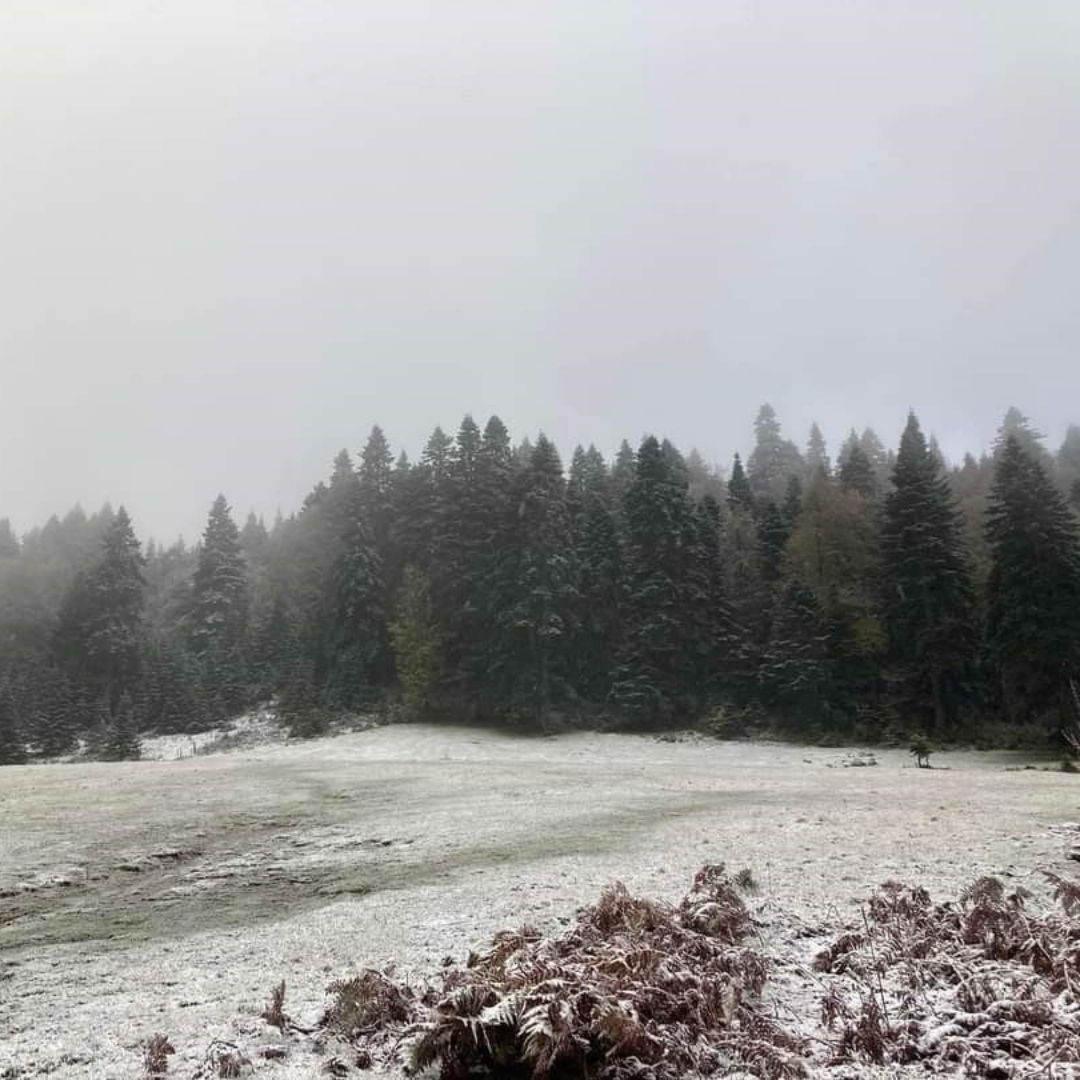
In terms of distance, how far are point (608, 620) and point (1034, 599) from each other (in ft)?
82.2

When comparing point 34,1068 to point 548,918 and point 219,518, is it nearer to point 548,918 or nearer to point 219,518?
point 548,918

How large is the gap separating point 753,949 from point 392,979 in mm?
3788

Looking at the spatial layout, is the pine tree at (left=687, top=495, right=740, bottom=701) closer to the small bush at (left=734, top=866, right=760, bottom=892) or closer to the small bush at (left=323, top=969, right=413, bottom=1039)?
the small bush at (left=734, top=866, right=760, bottom=892)

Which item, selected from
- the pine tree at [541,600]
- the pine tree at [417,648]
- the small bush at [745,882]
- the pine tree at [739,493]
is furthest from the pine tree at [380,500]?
the small bush at [745,882]

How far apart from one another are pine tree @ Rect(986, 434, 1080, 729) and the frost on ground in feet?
46.2

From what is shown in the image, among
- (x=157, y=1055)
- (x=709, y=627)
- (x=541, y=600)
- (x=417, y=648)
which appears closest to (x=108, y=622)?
(x=417, y=648)

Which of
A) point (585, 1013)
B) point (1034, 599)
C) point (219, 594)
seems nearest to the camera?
point (585, 1013)

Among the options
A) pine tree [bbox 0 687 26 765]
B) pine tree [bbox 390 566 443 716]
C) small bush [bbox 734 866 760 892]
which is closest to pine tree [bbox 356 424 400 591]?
pine tree [bbox 390 566 443 716]

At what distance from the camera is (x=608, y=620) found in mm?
55406

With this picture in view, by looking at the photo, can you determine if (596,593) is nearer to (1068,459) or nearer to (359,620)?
(359,620)

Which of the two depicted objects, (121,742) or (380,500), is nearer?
(121,742)

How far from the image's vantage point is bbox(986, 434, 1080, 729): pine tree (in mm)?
38781

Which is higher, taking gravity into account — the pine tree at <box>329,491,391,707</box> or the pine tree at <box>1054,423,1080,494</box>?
the pine tree at <box>1054,423,1080,494</box>

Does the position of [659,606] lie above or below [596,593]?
below
